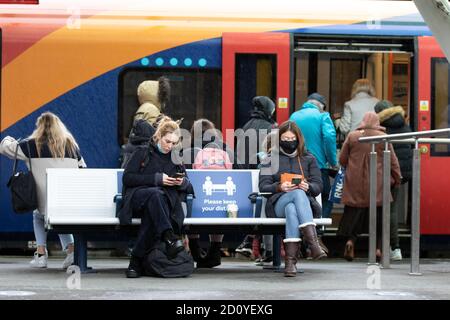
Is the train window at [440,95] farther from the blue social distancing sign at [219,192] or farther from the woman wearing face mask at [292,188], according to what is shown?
the blue social distancing sign at [219,192]

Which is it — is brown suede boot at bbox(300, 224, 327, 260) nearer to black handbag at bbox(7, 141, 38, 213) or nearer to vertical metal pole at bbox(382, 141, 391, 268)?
vertical metal pole at bbox(382, 141, 391, 268)

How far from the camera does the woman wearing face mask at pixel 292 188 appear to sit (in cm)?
1110

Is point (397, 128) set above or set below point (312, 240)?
above

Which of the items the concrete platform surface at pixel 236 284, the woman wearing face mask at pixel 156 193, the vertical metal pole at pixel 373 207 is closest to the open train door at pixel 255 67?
the vertical metal pole at pixel 373 207

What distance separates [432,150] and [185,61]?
309 centimetres

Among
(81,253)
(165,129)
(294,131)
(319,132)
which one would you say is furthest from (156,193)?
(319,132)

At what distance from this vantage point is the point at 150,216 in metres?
10.8

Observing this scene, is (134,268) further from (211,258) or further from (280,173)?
(280,173)

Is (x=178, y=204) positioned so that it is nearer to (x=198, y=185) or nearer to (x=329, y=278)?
(x=198, y=185)

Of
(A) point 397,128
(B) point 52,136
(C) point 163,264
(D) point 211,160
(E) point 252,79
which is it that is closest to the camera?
(C) point 163,264

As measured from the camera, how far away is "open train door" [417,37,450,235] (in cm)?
1440

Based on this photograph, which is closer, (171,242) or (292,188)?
(171,242)

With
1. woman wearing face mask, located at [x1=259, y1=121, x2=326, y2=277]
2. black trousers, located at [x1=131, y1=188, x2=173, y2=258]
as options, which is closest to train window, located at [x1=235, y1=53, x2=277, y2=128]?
woman wearing face mask, located at [x1=259, y1=121, x2=326, y2=277]

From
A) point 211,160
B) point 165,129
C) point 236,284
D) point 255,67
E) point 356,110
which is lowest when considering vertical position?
point 236,284
